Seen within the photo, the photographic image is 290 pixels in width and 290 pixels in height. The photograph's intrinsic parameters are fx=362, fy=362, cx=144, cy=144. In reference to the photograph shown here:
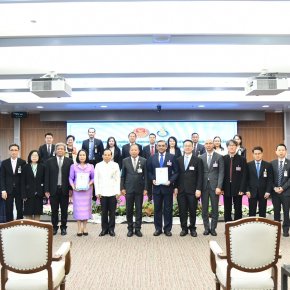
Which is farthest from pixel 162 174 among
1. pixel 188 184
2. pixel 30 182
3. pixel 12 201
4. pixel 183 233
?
pixel 12 201

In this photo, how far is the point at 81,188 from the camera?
5957 mm

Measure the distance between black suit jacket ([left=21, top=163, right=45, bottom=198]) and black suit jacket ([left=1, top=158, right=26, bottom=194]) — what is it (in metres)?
0.14

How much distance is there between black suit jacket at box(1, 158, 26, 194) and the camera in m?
6.14

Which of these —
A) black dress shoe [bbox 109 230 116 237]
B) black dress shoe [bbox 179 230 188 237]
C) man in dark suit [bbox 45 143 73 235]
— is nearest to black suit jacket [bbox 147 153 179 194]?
black dress shoe [bbox 179 230 188 237]

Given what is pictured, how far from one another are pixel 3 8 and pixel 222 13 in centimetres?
250

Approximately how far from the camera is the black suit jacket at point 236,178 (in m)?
5.99

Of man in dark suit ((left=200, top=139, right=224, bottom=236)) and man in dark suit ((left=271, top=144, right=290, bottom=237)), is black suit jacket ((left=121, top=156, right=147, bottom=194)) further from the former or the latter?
man in dark suit ((left=271, top=144, right=290, bottom=237))

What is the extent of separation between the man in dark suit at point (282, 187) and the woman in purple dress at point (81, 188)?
3.09m

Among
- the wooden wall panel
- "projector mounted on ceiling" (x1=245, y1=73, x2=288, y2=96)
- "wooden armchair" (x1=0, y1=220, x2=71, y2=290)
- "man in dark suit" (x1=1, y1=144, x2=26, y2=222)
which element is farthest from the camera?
the wooden wall panel

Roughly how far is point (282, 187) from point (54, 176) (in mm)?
3786

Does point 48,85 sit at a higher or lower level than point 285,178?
higher

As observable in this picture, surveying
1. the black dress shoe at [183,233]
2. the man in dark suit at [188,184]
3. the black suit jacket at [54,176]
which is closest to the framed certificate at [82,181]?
the black suit jacket at [54,176]

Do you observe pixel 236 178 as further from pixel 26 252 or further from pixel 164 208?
pixel 26 252

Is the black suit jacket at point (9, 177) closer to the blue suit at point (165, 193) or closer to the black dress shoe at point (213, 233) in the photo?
the blue suit at point (165, 193)
